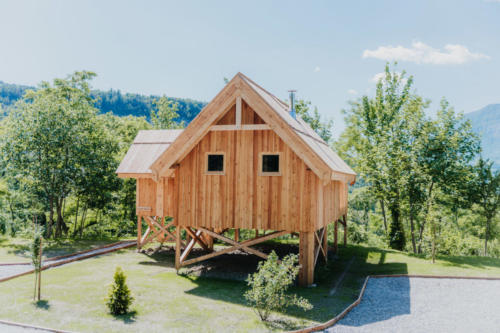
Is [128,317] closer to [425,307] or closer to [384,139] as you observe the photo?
[425,307]

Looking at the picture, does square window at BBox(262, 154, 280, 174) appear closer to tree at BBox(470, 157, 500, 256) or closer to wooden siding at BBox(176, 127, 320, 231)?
wooden siding at BBox(176, 127, 320, 231)

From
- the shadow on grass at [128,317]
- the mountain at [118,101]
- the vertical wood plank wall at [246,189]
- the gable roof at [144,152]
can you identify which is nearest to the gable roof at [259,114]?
the vertical wood plank wall at [246,189]

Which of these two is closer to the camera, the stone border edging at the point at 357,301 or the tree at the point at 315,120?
the stone border edging at the point at 357,301

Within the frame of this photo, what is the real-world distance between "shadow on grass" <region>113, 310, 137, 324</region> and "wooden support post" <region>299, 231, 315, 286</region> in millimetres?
5716

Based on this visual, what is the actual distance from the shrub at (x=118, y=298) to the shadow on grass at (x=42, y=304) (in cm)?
180

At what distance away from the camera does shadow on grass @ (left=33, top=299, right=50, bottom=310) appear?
9711 millimetres

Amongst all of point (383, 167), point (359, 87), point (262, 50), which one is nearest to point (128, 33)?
point (262, 50)

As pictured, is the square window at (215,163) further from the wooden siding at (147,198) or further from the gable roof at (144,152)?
A: the wooden siding at (147,198)

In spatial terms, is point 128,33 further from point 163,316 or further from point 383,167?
point 163,316

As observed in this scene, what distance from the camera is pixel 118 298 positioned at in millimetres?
9445

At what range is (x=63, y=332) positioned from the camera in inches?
320

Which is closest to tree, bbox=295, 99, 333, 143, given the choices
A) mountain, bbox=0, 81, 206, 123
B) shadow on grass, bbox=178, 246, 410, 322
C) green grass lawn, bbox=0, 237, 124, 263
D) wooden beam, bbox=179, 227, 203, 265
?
shadow on grass, bbox=178, 246, 410, 322

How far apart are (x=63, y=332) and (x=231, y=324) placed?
396 centimetres

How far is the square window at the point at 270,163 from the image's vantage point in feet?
41.0
